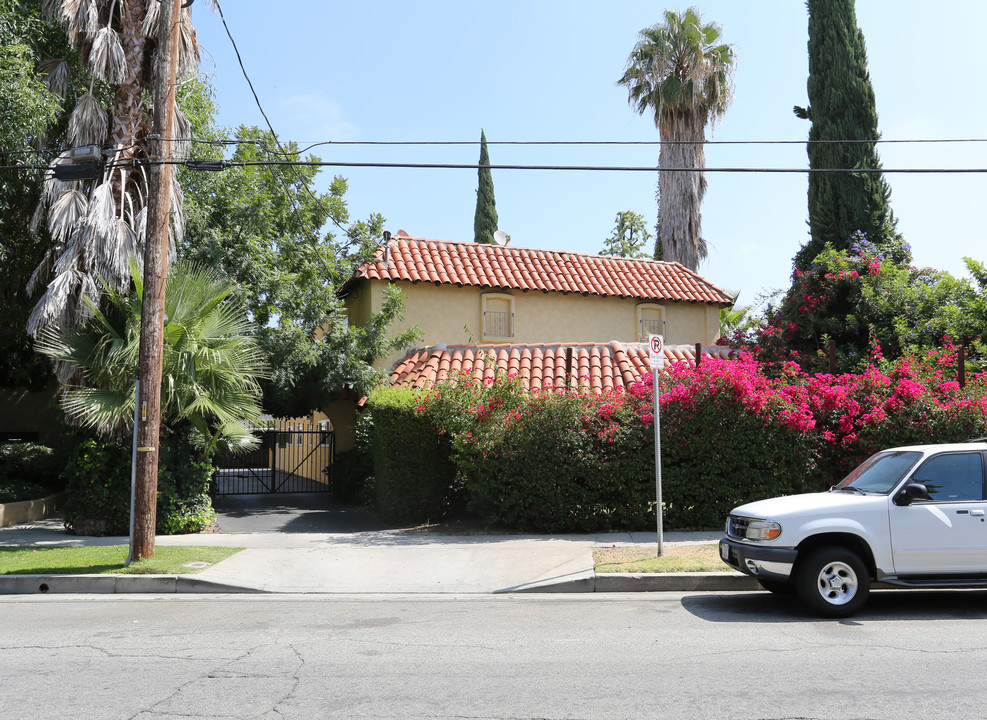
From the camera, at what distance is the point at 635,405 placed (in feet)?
43.6

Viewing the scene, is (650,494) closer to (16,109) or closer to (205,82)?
(16,109)

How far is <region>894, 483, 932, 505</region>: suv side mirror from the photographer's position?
774cm

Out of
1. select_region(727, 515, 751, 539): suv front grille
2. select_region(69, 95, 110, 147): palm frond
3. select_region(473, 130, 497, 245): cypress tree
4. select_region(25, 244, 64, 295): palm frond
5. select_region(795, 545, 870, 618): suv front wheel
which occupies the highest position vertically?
select_region(473, 130, 497, 245): cypress tree

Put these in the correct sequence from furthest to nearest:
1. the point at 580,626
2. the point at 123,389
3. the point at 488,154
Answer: the point at 488,154, the point at 123,389, the point at 580,626

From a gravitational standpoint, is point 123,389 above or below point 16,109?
below

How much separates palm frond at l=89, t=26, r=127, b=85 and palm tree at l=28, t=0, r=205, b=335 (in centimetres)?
2

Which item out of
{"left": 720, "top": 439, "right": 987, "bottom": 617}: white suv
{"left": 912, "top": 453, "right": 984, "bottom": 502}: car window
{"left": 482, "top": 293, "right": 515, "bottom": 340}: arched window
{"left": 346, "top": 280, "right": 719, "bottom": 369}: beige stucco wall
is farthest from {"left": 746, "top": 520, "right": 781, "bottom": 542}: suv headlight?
{"left": 482, "top": 293, "right": 515, "bottom": 340}: arched window

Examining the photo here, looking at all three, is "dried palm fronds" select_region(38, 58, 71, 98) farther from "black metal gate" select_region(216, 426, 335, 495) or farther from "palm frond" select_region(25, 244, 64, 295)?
"black metal gate" select_region(216, 426, 335, 495)

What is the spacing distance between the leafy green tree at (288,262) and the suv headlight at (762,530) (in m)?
10.9

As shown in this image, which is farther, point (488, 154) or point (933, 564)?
point (488, 154)

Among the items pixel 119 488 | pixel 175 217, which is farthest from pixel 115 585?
pixel 175 217

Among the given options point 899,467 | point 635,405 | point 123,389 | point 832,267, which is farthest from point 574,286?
point 899,467

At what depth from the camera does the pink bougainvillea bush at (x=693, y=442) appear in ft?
41.9

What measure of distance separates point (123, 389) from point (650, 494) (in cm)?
891
